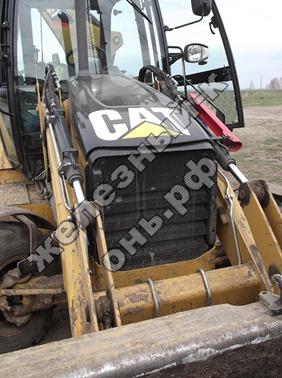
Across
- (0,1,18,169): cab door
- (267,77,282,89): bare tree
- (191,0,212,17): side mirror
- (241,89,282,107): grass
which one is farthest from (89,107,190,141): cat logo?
(267,77,282,89): bare tree

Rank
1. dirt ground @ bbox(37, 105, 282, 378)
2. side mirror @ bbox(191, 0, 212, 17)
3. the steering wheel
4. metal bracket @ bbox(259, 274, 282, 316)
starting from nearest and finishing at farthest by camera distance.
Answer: dirt ground @ bbox(37, 105, 282, 378)
metal bracket @ bbox(259, 274, 282, 316)
side mirror @ bbox(191, 0, 212, 17)
the steering wheel

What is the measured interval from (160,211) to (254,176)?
6378mm

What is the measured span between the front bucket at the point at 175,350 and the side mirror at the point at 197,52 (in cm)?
257

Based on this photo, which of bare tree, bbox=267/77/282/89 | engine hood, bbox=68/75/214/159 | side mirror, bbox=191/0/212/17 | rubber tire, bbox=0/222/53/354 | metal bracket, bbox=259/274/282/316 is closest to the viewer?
metal bracket, bbox=259/274/282/316

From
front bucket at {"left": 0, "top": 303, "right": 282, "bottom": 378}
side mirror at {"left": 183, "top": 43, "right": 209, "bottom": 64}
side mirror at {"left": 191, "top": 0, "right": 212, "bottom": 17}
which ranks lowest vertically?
front bucket at {"left": 0, "top": 303, "right": 282, "bottom": 378}

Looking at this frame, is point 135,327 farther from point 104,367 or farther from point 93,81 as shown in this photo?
point 93,81

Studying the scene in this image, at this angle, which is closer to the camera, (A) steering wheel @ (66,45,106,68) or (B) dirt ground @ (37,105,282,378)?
(B) dirt ground @ (37,105,282,378)

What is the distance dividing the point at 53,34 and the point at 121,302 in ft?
8.73

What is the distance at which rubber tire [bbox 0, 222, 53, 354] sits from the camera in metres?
2.97

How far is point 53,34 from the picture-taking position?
396cm

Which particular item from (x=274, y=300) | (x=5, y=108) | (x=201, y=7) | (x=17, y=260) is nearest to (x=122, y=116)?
(x=17, y=260)

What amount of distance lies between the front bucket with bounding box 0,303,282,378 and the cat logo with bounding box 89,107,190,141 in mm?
1213

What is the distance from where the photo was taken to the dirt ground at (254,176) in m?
1.82

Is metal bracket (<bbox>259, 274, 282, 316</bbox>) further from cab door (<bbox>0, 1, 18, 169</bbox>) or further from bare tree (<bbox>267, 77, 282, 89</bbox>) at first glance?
bare tree (<bbox>267, 77, 282, 89</bbox>)
